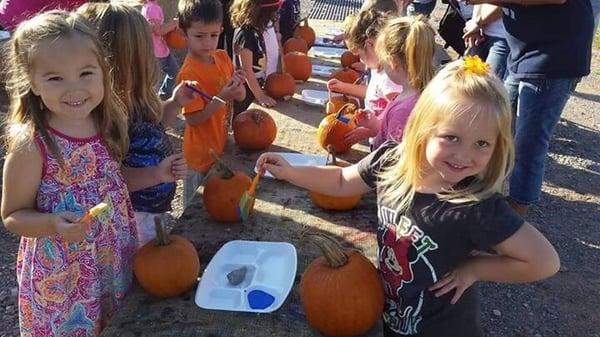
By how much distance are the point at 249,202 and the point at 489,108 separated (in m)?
1.07

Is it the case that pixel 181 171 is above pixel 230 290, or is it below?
above

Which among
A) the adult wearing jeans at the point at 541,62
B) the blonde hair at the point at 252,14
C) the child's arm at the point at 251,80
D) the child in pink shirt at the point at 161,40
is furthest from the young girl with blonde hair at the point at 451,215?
the child in pink shirt at the point at 161,40

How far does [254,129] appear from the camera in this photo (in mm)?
2990

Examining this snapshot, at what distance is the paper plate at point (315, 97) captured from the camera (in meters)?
3.96

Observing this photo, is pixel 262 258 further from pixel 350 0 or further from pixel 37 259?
pixel 350 0

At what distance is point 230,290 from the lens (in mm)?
1916

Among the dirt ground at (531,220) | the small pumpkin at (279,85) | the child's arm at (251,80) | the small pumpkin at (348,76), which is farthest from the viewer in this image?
the small pumpkin at (348,76)

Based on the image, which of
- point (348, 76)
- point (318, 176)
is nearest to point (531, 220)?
point (348, 76)

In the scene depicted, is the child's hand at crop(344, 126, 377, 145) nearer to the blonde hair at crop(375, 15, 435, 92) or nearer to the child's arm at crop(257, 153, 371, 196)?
the blonde hair at crop(375, 15, 435, 92)

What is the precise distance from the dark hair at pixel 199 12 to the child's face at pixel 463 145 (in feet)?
5.41

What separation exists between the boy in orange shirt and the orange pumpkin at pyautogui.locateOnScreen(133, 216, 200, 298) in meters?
0.81

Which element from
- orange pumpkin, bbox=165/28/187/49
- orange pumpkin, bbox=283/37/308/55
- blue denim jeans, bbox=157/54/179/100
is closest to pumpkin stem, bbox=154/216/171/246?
orange pumpkin, bbox=283/37/308/55

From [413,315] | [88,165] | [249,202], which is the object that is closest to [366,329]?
[413,315]

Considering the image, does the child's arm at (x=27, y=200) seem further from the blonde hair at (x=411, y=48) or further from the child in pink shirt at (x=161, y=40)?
the child in pink shirt at (x=161, y=40)
